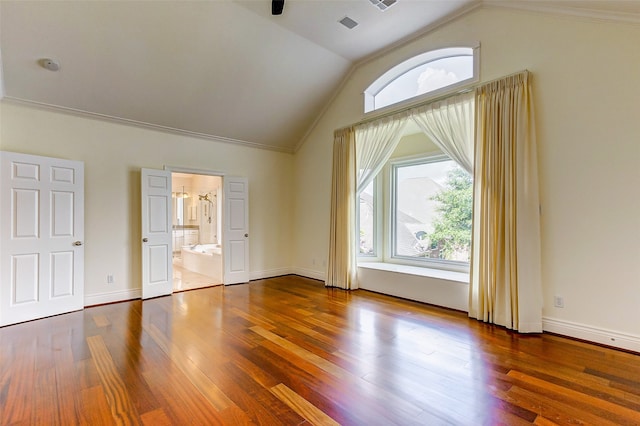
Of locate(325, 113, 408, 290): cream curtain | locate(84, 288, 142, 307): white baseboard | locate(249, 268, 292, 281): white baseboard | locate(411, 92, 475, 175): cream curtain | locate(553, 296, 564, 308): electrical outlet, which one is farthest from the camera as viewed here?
locate(249, 268, 292, 281): white baseboard

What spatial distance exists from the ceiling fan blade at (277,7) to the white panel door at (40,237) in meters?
3.21

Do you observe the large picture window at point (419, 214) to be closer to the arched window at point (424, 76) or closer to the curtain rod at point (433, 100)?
the curtain rod at point (433, 100)

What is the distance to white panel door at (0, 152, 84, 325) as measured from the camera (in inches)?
142

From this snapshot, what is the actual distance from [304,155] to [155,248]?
326 centimetres

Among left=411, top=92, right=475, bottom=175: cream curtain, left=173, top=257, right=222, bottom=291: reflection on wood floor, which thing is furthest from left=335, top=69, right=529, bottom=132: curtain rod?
left=173, top=257, right=222, bottom=291: reflection on wood floor

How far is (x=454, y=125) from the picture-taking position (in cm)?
386

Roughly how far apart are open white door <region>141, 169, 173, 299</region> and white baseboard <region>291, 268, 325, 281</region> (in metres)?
2.45

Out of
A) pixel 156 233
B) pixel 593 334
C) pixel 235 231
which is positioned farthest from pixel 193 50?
pixel 593 334

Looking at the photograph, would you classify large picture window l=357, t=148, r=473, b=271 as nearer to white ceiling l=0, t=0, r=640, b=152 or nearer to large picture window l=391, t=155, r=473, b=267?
large picture window l=391, t=155, r=473, b=267

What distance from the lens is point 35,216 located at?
149 inches

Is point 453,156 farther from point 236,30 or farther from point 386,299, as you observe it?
point 236,30

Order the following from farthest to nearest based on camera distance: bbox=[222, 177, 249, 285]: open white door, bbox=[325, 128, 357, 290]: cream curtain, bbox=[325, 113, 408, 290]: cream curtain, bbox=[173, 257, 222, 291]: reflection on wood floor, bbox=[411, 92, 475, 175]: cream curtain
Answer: bbox=[222, 177, 249, 285]: open white door
bbox=[173, 257, 222, 291]: reflection on wood floor
bbox=[325, 128, 357, 290]: cream curtain
bbox=[325, 113, 408, 290]: cream curtain
bbox=[411, 92, 475, 175]: cream curtain

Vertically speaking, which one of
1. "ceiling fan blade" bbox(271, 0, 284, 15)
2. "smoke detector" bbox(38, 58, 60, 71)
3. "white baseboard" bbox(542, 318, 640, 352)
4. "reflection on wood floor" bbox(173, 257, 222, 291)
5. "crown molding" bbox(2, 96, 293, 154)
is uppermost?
"ceiling fan blade" bbox(271, 0, 284, 15)

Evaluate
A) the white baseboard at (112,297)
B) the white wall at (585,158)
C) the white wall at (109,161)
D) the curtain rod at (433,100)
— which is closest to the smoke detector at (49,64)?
the white wall at (109,161)
